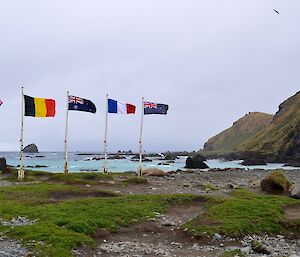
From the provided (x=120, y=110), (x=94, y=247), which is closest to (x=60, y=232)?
(x=94, y=247)

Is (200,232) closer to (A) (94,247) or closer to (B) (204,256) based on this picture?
(B) (204,256)

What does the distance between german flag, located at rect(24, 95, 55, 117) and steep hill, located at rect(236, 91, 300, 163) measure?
335 ft

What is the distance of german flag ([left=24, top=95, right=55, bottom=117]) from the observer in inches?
1351

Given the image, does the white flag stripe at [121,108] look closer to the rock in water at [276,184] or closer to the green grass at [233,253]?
the rock in water at [276,184]

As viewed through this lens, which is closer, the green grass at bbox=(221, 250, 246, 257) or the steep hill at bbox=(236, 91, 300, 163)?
the green grass at bbox=(221, 250, 246, 257)

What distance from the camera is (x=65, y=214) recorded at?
18031 millimetres

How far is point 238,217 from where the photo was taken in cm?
1872

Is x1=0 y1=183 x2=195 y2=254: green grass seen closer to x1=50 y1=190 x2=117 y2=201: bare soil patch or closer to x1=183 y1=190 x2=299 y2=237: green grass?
x1=50 y1=190 x2=117 y2=201: bare soil patch

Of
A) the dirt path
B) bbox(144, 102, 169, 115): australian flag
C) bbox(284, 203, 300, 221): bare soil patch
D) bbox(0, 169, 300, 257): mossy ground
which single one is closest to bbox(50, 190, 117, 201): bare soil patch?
bbox(0, 169, 300, 257): mossy ground

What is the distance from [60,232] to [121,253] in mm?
2406

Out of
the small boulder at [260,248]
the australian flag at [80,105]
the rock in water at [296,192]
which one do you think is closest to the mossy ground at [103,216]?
the small boulder at [260,248]

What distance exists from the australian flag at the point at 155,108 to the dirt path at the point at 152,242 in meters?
20.3

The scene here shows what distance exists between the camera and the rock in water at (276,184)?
30.5m

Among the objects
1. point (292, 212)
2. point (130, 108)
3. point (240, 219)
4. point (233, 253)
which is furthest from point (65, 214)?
point (130, 108)
